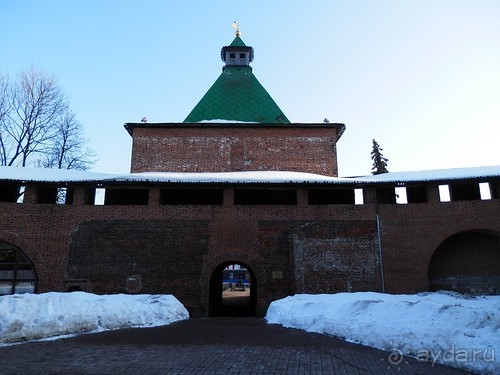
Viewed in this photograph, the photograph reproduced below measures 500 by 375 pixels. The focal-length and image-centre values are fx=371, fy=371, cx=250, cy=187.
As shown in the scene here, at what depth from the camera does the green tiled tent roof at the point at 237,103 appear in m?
20.5

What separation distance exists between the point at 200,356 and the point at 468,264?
14167 millimetres

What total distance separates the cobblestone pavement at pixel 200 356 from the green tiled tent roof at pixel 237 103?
1463 cm

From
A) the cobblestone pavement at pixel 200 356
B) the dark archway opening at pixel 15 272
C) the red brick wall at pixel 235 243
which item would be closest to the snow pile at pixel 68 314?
the cobblestone pavement at pixel 200 356

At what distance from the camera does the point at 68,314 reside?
7.61 m

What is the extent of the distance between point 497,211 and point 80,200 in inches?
656

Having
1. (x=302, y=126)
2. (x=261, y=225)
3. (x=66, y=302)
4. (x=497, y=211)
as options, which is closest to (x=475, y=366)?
(x=66, y=302)

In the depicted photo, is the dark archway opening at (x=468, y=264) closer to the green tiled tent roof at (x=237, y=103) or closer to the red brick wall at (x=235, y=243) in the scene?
the red brick wall at (x=235, y=243)

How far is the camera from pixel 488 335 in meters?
5.05

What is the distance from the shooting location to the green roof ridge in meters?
20.5

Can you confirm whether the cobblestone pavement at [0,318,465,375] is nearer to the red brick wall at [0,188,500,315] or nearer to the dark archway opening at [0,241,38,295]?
the red brick wall at [0,188,500,315]

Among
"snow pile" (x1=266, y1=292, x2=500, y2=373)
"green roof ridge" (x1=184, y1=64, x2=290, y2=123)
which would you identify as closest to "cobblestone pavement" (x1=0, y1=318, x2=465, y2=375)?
"snow pile" (x1=266, y1=292, x2=500, y2=373)

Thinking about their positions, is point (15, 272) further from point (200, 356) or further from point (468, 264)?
point (468, 264)

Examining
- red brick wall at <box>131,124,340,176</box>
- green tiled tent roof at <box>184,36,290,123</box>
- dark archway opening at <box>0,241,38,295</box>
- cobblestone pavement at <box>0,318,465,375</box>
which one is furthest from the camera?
green tiled tent roof at <box>184,36,290,123</box>

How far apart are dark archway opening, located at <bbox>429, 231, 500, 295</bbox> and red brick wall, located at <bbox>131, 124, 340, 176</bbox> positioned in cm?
637
